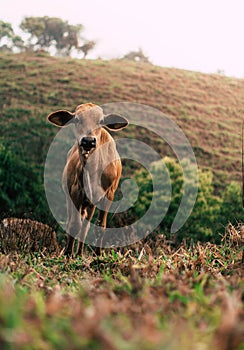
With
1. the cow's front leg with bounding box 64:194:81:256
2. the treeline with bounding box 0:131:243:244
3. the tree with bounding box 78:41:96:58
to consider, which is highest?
the tree with bounding box 78:41:96:58

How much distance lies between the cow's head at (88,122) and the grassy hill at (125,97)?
3475 centimetres

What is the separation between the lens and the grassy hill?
4969cm

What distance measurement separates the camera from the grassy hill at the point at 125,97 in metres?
49.7

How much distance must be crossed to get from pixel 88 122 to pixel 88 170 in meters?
0.75

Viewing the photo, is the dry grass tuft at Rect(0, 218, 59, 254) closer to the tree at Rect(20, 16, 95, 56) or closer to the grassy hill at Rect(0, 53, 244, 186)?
the grassy hill at Rect(0, 53, 244, 186)

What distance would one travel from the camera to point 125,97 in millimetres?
58906

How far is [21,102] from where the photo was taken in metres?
56.1

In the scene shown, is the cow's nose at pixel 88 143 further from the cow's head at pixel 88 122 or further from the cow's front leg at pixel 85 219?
the cow's front leg at pixel 85 219

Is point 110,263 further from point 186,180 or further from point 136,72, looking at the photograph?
point 136,72

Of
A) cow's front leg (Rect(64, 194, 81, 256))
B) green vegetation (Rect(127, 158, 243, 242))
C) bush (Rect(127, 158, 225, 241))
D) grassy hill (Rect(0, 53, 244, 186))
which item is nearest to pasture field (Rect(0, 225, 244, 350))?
cow's front leg (Rect(64, 194, 81, 256))

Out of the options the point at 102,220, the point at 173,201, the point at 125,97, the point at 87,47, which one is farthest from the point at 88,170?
the point at 87,47

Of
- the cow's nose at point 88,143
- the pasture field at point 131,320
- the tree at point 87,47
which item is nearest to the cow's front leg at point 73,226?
the cow's nose at point 88,143

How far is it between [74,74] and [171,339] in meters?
65.2

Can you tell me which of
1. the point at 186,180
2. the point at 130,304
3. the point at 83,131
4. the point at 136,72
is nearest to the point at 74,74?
the point at 136,72
